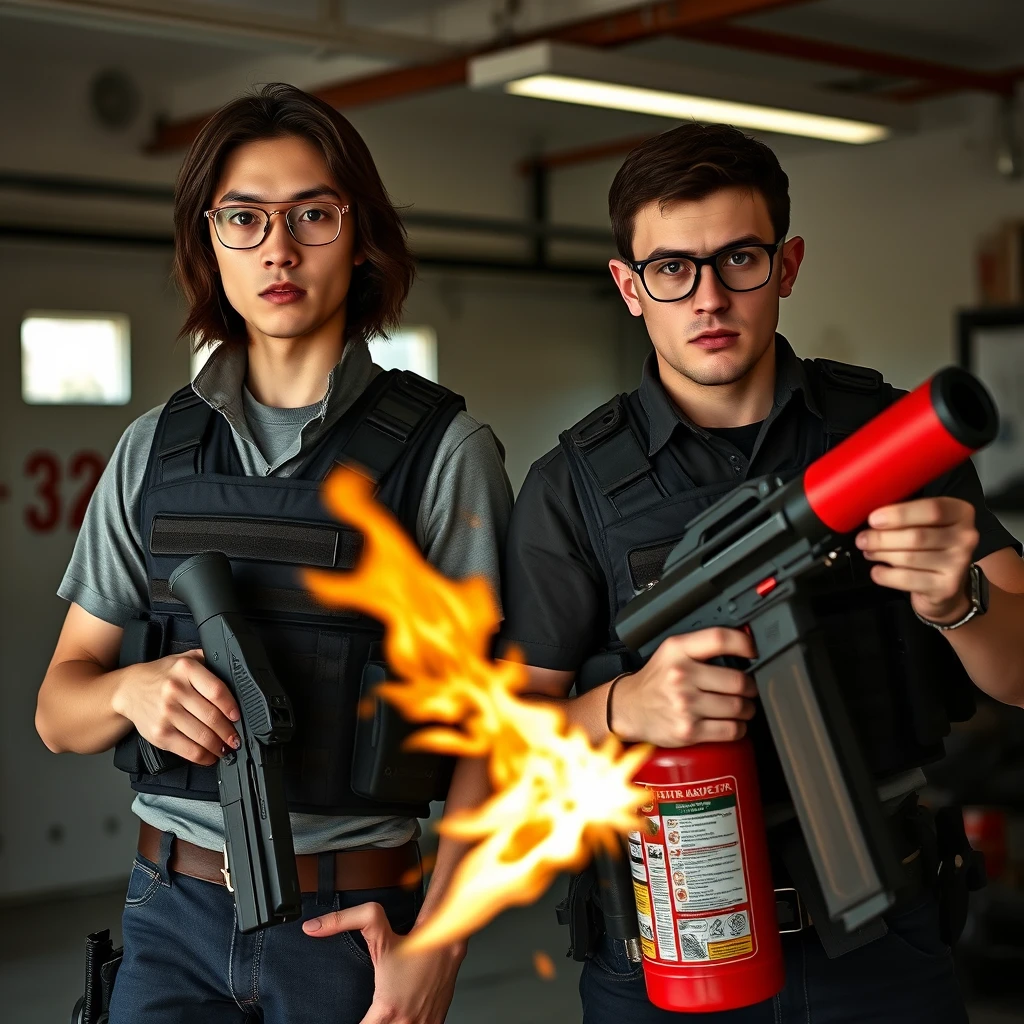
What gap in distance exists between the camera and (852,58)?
5.64m

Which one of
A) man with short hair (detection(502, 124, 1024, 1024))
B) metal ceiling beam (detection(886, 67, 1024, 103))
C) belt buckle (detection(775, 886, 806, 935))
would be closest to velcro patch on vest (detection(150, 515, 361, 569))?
man with short hair (detection(502, 124, 1024, 1024))

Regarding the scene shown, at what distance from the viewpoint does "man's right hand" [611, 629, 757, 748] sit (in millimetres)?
1518

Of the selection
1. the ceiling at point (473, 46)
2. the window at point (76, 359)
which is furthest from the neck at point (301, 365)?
the window at point (76, 359)

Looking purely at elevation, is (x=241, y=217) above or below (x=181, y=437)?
above

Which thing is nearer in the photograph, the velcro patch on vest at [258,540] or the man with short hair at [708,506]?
the man with short hair at [708,506]

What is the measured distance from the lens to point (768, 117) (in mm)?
5004

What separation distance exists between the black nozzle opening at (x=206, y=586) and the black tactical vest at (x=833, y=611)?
1.55 feet

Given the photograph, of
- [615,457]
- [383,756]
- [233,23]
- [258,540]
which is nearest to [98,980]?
[383,756]

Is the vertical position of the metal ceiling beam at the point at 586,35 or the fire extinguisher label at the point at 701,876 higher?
the metal ceiling beam at the point at 586,35

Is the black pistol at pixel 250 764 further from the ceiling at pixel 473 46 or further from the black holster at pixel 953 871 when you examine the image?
the ceiling at pixel 473 46

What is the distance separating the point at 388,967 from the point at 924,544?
0.85m

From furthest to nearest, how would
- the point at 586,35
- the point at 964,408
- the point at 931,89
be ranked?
the point at 931,89, the point at 586,35, the point at 964,408

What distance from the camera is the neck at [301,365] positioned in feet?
6.15

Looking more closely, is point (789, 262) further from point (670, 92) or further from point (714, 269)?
point (670, 92)
